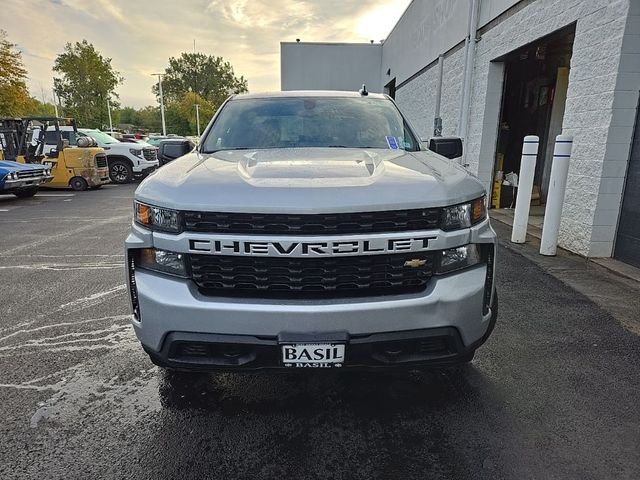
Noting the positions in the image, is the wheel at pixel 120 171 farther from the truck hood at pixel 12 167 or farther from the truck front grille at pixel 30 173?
the truck hood at pixel 12 167

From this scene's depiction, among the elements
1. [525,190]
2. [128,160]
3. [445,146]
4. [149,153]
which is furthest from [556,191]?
[128,160]

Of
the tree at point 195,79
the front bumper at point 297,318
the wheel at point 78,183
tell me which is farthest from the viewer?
the tree at point 195,79

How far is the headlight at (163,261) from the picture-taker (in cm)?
214

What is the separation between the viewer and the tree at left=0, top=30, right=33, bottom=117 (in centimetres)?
2531

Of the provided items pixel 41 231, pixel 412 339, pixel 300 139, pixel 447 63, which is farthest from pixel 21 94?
pixel 412 339

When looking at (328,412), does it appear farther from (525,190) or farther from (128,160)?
(128,160)

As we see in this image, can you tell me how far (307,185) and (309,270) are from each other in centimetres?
41

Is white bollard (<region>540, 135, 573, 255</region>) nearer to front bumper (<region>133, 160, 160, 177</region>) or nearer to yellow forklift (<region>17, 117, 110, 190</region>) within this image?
yellow forklift (<region>17, 117, 110, 190</region>)

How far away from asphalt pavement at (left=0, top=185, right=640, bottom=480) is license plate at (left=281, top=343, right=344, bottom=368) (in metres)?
0.46

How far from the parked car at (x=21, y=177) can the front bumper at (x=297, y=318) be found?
11.1m

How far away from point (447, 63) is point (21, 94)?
26.3m

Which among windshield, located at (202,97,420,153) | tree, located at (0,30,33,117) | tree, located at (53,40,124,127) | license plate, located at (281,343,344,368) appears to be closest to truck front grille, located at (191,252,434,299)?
license plate, located at (281,343,344,368)

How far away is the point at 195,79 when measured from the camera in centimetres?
8206

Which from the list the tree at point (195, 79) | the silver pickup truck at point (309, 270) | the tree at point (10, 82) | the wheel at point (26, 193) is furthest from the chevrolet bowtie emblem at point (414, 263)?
the tree at point (195, 79)
